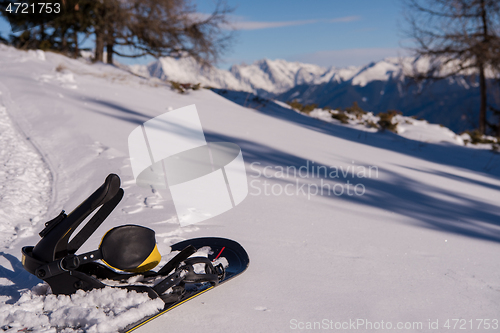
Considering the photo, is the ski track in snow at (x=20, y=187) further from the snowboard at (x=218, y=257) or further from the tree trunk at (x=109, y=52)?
the tree trunk at (x=109, y=52)

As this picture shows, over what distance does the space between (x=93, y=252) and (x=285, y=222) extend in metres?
1.66

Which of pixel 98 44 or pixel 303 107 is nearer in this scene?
pixel 303 107

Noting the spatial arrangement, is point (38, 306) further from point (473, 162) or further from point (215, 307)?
point (473, 162)

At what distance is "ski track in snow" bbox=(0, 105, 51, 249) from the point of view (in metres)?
2.44

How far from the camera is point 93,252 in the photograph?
4.80 ft

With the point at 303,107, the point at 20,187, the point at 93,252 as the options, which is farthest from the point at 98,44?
the point at 93,252

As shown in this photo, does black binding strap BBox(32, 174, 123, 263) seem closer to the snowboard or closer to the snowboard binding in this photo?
the snowboard binding

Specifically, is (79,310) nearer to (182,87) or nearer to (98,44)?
(182,87)

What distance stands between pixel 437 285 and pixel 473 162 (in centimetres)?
528

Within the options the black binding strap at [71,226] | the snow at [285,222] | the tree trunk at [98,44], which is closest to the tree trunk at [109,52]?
the tree trunk at [98,44]

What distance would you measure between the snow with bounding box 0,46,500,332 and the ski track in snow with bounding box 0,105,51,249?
2cm

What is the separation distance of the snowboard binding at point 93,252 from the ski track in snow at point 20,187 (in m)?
0.96

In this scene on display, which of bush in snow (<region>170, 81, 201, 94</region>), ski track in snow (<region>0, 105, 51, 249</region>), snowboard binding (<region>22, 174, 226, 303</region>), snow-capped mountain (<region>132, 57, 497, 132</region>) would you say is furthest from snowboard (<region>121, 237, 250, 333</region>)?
snow-capped mountain (<region>132, 57, 497, 132</region>)

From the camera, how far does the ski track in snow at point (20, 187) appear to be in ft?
8.00
